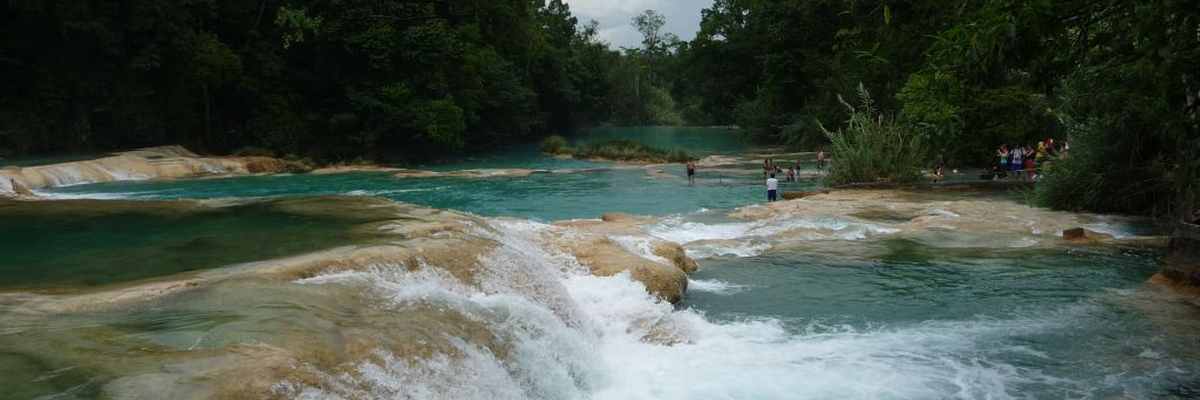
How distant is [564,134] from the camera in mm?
77375

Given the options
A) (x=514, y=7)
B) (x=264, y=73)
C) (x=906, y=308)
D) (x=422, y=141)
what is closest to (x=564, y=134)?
(x=514, y=7)

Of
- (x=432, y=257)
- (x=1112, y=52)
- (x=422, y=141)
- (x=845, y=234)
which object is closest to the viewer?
(x=1112, y=52)

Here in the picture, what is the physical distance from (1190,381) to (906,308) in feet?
11.2

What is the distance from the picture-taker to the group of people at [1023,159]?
925 inches

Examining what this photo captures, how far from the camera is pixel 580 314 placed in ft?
31.6

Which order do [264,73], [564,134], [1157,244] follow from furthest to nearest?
[564,134] → [264,73] → [1157,244]

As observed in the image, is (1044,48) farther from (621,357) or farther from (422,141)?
A: (422,141)

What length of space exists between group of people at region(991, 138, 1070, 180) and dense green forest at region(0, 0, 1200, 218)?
0.45 m

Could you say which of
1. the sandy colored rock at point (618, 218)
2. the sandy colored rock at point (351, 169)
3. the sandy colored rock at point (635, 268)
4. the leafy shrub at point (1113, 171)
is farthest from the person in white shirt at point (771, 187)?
the sandy colored rock at point (351, 169)

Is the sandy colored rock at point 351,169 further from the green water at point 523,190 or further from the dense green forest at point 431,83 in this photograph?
the dense green forest at point 431,83

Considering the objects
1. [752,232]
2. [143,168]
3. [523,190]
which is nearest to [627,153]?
[523,190]

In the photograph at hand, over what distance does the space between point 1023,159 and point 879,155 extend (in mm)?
4934

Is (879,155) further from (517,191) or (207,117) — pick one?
(207,117)

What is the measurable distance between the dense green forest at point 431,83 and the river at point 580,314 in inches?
84.3
